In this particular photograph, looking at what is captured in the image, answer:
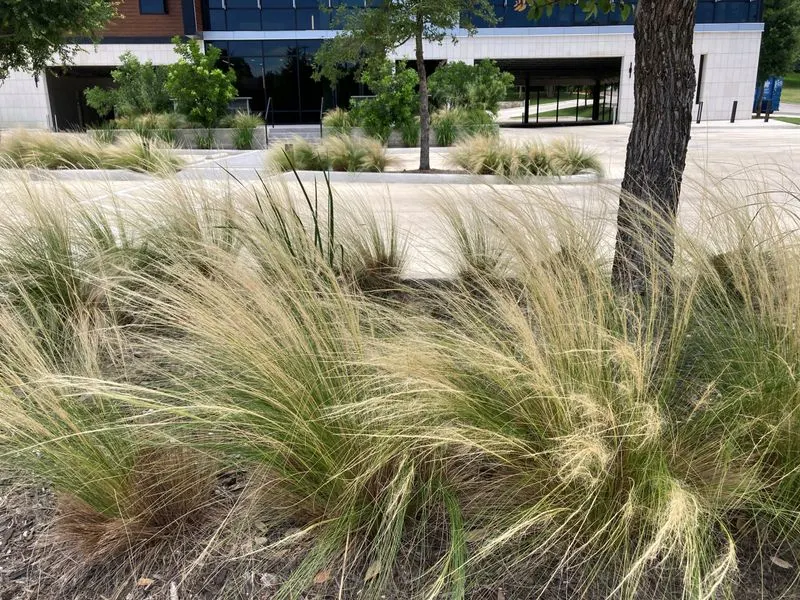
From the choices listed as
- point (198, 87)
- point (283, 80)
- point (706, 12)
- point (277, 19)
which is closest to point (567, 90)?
→ point (706, 12)

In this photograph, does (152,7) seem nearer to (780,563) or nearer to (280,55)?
(280,55)

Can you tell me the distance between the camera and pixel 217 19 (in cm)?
Answer: 3112

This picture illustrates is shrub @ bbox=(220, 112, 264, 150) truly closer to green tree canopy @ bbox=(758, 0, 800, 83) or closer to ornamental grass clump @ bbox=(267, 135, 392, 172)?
ornamental grass clump @ bbox=(267, 135, 392, 172)

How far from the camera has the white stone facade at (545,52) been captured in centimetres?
3222

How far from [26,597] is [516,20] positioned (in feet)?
116

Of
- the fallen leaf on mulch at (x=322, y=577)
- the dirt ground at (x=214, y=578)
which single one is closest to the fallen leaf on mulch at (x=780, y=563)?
the dirt ground at (x=214, y=578)

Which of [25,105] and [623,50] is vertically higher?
[623,50]

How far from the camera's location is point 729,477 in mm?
1982

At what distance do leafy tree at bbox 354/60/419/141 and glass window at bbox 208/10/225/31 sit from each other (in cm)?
1613

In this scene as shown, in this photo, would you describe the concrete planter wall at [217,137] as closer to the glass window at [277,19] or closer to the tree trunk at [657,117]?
the glass window at [277,19]

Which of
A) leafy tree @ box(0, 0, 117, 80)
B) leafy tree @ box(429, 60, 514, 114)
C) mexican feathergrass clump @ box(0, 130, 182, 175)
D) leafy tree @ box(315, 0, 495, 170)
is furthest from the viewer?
leafy tree @ box(429, 60, 514, 114)

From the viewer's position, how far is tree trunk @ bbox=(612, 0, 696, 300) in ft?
11.6

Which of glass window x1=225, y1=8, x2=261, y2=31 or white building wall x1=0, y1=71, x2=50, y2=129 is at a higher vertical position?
glass window x1=225, y1=8, x2=261, y2=31

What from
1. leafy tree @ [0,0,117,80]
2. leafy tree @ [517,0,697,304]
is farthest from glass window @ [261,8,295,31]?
leafy tree @ [517,0,697,304]
